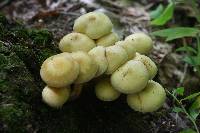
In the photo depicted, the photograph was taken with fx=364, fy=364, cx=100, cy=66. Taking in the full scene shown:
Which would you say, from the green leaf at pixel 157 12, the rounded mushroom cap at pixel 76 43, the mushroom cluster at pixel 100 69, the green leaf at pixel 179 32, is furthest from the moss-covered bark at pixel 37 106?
the green leaf at pixel 157 12

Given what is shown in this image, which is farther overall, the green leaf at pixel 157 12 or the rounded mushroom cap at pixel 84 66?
the green leaf at pixel 157 12

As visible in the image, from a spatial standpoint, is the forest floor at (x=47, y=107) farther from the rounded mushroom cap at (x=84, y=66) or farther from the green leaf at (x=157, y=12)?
the green leaf at (x=157, y=12)

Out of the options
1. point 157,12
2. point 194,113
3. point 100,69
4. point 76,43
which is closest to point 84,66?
point 100,69

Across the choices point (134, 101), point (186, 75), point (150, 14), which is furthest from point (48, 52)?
point (150, 14)

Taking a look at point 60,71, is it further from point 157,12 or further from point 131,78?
point 157,12

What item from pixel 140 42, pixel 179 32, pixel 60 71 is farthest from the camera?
pixel 179 32
